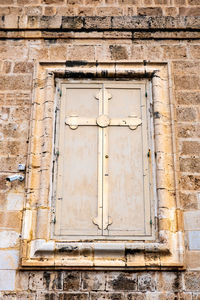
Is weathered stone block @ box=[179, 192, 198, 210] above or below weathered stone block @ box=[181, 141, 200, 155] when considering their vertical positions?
below

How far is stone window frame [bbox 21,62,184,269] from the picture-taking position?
4160mm

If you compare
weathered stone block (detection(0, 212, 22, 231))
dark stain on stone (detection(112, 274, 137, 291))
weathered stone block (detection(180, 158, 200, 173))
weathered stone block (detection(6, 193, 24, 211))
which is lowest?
dark stain on stone (detection(112, 274, 137, 291))

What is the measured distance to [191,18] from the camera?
17.6 feet

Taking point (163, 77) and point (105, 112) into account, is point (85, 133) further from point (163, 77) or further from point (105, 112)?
point (163, 77)

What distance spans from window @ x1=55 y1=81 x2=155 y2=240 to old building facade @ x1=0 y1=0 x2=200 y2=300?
0.03ft

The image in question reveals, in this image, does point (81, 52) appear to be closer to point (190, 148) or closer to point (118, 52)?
point (118, 52)

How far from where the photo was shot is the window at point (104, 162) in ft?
14.3

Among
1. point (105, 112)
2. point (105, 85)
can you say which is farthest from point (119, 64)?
point (105, 112)

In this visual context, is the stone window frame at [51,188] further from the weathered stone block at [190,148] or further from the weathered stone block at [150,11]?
the weathered stone block at [150,11]

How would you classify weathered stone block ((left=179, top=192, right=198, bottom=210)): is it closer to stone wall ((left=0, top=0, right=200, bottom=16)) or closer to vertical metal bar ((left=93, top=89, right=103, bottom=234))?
vertical metal bar ((left=93, top=89, right=103, bottom=234))

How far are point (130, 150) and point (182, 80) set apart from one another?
104 cm

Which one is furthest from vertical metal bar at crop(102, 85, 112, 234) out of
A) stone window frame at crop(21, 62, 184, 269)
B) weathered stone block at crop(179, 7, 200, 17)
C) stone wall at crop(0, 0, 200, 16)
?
weathered stone block at crop(179, 7, 200, 17)

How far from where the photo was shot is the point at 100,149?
15.4 feet

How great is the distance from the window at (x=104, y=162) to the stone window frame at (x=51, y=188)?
108mm
